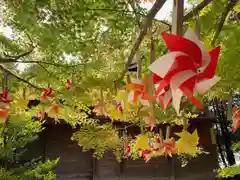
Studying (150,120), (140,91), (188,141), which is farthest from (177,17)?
(188,141)

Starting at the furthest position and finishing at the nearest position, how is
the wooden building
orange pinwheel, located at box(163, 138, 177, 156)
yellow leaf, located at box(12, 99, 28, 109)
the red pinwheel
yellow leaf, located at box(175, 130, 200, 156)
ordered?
1. the wooden building
2. yellow leaf, located at box(12, 99, 28, 109)
3. orange pinwheel, located at box(163, 138, 177, 156)
4. yellow leaf, located at box(175, 130, 200, 156)
5. the red pinwheel

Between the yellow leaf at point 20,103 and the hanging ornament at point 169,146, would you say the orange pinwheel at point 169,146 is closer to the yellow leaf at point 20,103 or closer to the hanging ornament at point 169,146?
the hanging ornament at point 169,146

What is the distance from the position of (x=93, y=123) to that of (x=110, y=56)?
1.41ft

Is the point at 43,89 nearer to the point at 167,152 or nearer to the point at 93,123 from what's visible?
the point at 93,123

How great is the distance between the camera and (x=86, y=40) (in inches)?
20.4

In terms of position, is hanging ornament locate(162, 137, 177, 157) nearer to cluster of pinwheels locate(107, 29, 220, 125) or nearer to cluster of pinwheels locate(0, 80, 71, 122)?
cluster of pinwheels locate(0, 80, 71, 122)

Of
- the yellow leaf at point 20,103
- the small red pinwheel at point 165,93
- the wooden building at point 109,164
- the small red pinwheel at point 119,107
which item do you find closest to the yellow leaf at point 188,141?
the small red pinwheel at point 119,107

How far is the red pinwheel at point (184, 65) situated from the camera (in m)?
0.30

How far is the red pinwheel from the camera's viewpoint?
0.30 m

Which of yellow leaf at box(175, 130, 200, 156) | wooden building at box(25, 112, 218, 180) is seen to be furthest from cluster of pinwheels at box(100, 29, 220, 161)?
wooden building at box(25, 112, 218, 180)

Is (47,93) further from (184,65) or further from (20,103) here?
(184,65)

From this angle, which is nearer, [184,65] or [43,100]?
[184,65]

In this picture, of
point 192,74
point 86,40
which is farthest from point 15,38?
point 192,74

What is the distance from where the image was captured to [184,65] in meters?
0.30
